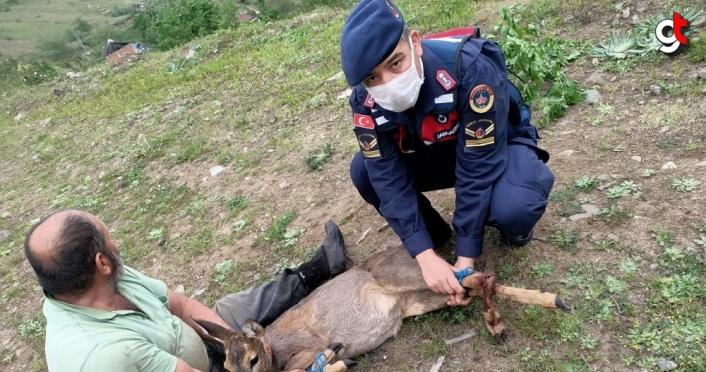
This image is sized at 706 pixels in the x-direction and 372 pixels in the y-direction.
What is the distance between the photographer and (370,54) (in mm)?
2602

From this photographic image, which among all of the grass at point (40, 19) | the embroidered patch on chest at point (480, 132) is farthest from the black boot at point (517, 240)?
the grass at point (40, 19)

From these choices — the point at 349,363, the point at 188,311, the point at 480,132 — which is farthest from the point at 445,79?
the point at 188,311

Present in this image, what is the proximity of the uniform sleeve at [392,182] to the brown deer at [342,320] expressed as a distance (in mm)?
380

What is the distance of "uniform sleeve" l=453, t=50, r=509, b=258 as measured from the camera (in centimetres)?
289

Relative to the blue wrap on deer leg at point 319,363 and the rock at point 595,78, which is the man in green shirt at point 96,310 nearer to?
the blue wrap on deer leg at point 319,363

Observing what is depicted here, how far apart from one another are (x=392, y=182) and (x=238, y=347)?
143 cm

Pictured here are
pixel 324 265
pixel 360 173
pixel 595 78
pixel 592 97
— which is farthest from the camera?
pixel 595 78

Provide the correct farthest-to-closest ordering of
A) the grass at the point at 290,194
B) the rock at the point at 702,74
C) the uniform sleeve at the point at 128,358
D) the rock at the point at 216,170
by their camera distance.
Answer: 1. the rock at the point at 216,170
2. the rock at the point at 702,74
3. the grass at the point at 290,194
4. the uniform sleeve at the point at 128,358

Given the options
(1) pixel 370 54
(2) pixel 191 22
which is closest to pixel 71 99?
(2) pixel 191 22

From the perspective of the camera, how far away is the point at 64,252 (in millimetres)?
2455

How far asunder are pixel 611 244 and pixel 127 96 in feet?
32.7

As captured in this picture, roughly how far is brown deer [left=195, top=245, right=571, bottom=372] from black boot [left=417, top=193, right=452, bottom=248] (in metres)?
0.28

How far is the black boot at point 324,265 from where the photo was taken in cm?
409

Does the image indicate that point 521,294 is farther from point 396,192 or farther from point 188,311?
point 188,311
